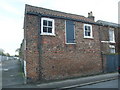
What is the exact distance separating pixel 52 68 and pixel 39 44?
2.50 metres

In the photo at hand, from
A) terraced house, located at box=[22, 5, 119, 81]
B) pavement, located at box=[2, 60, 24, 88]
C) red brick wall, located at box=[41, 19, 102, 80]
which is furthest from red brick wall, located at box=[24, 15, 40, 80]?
pavement, located at box=[2, 60, 24, 88]

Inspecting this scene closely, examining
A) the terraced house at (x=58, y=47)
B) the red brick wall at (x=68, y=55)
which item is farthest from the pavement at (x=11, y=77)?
the red brick wall at (x=68, y=55)

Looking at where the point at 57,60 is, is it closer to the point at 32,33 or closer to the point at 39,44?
the point at 39,44

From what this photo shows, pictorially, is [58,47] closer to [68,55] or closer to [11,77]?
[68,55]

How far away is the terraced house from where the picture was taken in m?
8.97

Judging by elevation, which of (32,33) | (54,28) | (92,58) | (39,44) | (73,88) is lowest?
(73,88)

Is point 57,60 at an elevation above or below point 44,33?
below

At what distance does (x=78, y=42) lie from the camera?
436 inches

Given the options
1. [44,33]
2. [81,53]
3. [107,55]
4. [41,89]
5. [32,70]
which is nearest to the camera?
[41,89]

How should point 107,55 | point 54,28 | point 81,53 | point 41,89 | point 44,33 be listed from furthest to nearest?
1. point 107,55
2. point 81,53
3. point 54,28
4. point 44,33
5. point 41,89

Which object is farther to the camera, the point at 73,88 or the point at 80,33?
the point at 80,33

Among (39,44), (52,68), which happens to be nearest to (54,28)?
(39,44)

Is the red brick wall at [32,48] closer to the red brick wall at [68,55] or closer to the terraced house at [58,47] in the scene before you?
the terraced house at [58,47]

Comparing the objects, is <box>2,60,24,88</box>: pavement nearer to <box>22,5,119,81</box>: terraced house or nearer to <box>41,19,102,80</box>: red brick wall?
<box>22,5,119,81</box>: terraced house
